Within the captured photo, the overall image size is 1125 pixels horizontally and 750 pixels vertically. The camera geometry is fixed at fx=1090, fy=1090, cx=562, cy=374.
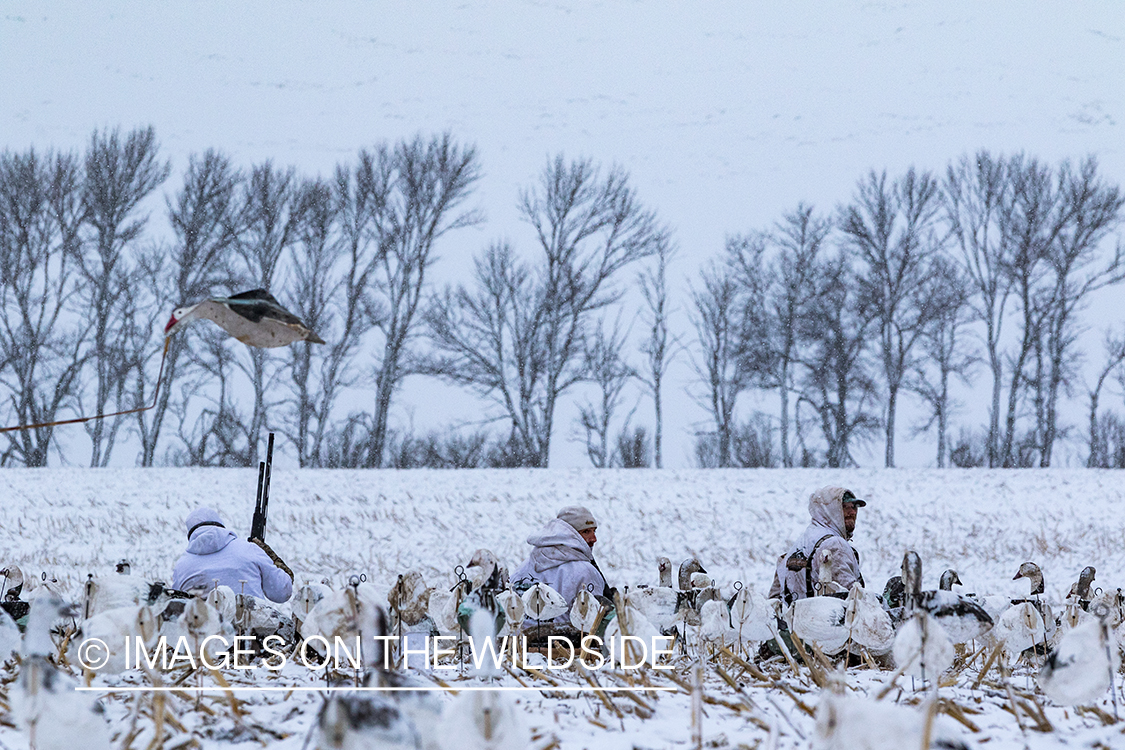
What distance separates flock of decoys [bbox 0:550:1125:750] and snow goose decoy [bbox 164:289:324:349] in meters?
0.45

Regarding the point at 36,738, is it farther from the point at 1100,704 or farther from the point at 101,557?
the point at 101,557

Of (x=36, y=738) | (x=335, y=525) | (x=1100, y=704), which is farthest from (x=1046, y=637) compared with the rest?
(x=335, y=525)

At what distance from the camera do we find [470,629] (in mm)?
1542

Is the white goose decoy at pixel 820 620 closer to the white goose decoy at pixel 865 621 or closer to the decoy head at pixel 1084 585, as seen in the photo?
the white goose decoy at pixel 865 621

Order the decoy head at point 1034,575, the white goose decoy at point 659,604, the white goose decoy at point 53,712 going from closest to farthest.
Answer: the white goose decoy at point 53,712
the white goose decoy at point 659,604
the decoy head at point 1034,575

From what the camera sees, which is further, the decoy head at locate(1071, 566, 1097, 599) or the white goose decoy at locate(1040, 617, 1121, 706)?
the decoy head at locate(1071, 566, 1097, 599)

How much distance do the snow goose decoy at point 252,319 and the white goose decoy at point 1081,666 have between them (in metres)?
1.33

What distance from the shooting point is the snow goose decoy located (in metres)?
1.87

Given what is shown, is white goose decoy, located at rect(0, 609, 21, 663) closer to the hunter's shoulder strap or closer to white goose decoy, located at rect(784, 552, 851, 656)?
white goose decoy, located at rect(784, 552, 851, 656)

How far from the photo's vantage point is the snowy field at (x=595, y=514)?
1202cm

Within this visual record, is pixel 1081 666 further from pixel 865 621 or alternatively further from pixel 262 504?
pixel 262 504

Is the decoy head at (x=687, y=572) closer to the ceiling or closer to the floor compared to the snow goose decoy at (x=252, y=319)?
closer to the floor

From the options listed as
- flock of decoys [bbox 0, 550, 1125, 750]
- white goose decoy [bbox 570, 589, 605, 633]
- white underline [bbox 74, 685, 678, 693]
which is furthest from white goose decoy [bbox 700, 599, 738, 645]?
white underline [bbox 74, 685, 678, 693]

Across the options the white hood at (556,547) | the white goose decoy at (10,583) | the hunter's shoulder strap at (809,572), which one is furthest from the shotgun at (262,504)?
the hunter's shoulder strap at (809,572)
